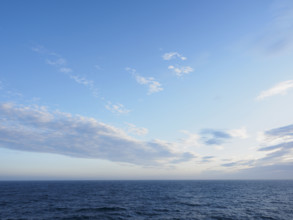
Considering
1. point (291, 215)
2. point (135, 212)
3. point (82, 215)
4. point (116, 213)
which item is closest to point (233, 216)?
point (291, 215)

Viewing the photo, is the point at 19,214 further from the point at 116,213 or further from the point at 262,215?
the point at 262,215

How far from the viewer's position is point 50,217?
116 ft

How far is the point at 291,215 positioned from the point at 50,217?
50672 millimetres

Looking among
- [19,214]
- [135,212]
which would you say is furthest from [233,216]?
[19,214]

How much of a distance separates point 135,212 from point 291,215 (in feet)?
112

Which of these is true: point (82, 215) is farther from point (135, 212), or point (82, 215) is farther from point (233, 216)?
point (233, 216)

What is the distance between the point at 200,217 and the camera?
36.1 meters

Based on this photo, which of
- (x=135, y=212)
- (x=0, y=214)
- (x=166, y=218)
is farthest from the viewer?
(x=135, y=212)

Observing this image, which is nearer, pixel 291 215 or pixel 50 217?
pixel 50 217

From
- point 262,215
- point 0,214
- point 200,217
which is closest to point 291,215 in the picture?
point 262,215

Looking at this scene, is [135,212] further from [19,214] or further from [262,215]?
[262,215]

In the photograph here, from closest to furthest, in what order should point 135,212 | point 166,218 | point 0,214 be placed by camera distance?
point 166,218 → point 0,214 → point 135,212

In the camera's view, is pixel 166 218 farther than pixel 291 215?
No

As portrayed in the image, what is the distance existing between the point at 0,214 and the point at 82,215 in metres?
17.5
